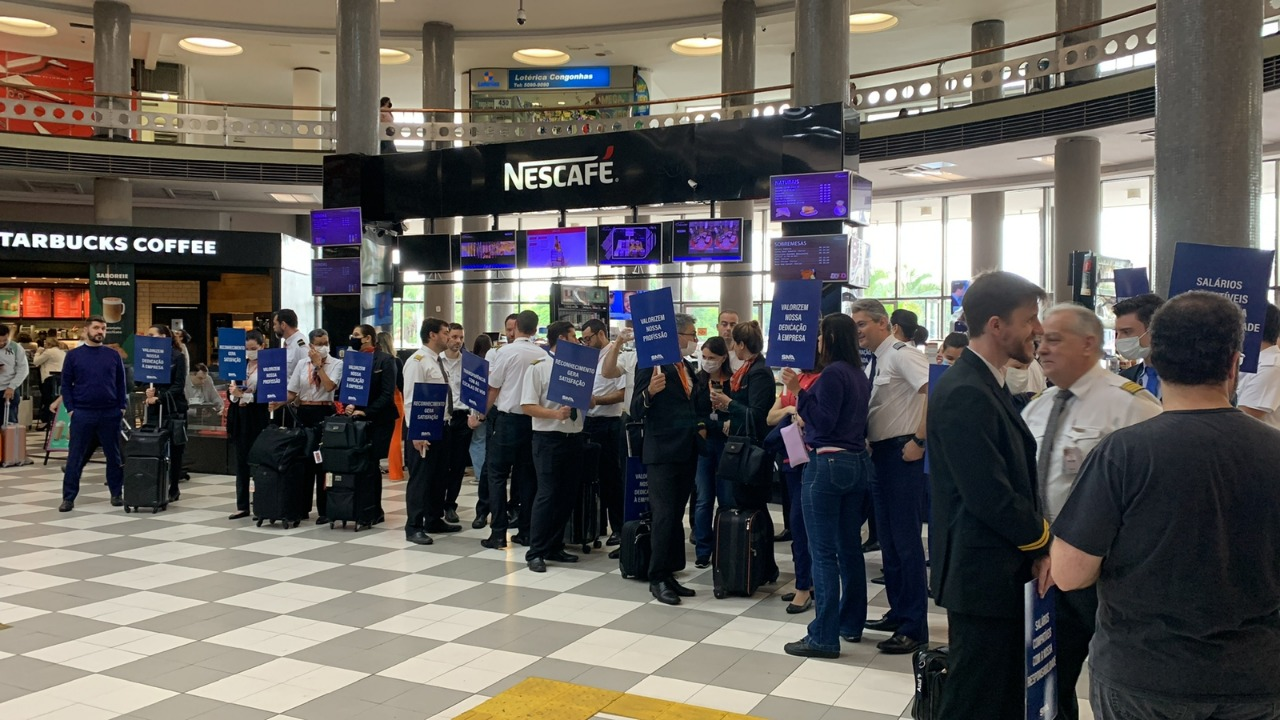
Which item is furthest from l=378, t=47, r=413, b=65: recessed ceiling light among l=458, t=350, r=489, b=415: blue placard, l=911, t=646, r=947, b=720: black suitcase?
l=911, t=646, r=947, b=720: black suitcase

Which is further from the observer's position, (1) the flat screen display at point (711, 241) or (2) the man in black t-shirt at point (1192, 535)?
(1) the flat screen display at point (711, 241)

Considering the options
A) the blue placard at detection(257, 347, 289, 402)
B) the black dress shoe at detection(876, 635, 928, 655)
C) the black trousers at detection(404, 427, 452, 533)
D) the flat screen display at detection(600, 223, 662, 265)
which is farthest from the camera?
the flat screen display at detection(600, 223, 662, 265)

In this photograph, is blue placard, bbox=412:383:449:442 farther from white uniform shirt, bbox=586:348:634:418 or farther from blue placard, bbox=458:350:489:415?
white uniform shirt, bbox=586:348:634:418

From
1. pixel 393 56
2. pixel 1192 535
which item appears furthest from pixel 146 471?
pixel 393 56

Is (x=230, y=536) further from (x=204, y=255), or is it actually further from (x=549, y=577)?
(x=204, y=255)

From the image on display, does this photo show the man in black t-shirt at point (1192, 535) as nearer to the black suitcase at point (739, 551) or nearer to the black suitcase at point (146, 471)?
the black suitcase at point (739, 551)

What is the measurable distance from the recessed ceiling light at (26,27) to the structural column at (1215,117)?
20.7 metres

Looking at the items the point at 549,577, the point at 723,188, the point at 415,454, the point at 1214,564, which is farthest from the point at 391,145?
the point at 1214,564

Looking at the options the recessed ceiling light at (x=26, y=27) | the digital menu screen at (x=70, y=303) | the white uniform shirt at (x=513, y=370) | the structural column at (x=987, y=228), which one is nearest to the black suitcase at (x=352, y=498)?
the white uniform shirt at (x=513, y=370)

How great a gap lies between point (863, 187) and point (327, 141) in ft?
43.6

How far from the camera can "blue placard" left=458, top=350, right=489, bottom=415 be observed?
723 cm

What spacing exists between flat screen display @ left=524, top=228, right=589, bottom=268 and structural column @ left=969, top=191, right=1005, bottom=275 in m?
13.4

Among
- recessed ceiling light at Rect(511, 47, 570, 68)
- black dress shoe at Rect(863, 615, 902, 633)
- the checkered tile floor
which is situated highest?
recessed ceiling light at Rect(511, 47, 570, 68)

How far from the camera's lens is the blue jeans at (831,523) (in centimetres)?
461
